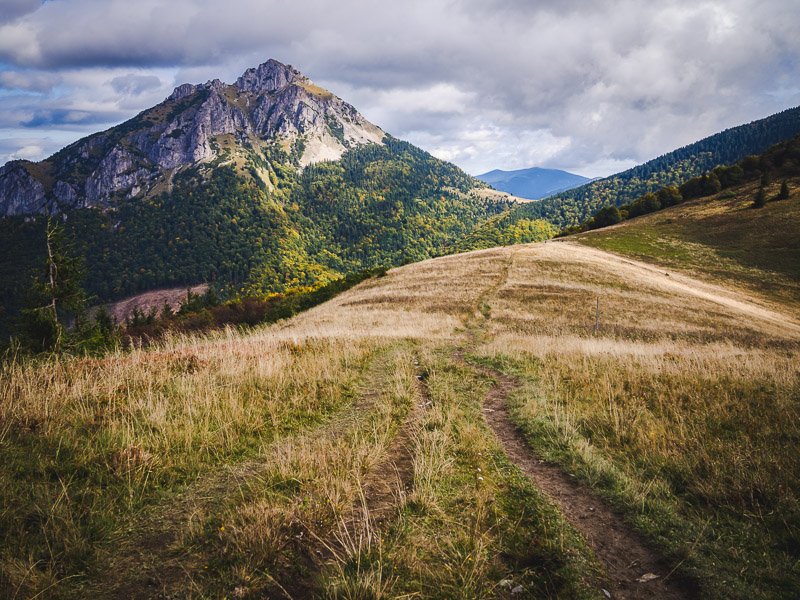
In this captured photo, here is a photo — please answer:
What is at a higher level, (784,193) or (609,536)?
(784,193)

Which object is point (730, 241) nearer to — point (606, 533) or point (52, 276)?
point (606, 533)

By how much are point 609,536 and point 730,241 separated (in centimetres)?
7076

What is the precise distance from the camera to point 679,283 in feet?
137

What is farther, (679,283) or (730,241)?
(730,241)

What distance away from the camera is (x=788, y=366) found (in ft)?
42.4

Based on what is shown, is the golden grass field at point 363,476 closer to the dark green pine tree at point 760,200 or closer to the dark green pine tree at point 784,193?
the dark green pine tree at point 760,200

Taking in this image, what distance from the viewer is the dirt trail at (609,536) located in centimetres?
408

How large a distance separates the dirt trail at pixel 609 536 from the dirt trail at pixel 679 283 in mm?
32744

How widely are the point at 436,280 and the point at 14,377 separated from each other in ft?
127

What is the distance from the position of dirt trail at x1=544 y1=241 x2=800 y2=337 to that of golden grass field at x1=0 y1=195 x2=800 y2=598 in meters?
27.5

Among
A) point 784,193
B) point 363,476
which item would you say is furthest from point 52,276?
point 784,193

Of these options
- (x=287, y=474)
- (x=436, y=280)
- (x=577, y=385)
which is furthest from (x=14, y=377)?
(x=436, y=280)

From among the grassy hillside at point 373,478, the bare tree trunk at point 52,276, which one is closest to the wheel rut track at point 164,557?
the grassy hillside at point 373,478

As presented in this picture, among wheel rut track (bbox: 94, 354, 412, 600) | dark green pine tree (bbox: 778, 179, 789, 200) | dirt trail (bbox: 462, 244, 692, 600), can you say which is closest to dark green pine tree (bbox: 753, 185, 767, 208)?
dark green pine tree (bbox: 778, 179, 789, 200)
